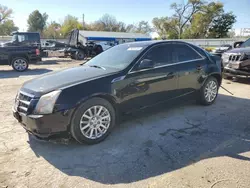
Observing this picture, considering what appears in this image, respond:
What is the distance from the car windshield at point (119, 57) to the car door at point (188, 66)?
3.17 feet

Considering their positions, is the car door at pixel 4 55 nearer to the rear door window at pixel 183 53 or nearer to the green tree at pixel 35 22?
the rear door window at pixel 183 53

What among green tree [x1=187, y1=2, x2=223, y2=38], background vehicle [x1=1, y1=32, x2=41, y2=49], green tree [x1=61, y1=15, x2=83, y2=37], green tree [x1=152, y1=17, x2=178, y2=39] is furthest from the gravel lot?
green tree [x1=61, y1=15, x2=83, y2=37]

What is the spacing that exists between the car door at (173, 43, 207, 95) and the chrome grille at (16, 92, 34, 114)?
2.92 m

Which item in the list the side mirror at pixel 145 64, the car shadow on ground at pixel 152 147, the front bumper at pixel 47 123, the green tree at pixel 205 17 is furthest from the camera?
the green tree at pixel 205 17

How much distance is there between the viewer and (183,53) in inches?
189

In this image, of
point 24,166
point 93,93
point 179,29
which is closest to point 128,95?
point 93,93

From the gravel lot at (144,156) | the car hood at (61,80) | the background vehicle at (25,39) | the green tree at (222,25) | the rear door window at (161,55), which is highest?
the green tree at (222,25)

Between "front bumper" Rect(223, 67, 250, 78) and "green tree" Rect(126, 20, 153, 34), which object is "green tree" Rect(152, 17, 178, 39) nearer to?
"green tree" Rect(126, 20, 153, 34)

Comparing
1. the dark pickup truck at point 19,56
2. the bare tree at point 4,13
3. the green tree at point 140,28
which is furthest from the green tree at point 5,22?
the dark pickup truck at point 19,56

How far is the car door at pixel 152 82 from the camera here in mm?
3738

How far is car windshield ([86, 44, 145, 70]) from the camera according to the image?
3975 mm

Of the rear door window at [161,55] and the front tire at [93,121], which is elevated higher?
the rear door window at [161,55]

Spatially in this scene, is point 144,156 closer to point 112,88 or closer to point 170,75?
point 112,88

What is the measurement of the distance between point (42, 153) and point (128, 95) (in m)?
1.63
